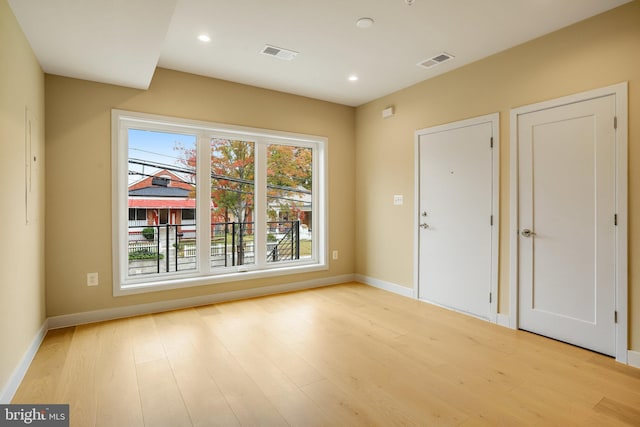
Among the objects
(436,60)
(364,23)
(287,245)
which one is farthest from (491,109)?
(287,245)

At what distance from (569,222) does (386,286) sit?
2.37 m

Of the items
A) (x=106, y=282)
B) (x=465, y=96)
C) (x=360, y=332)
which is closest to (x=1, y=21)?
(x=106, y=282)

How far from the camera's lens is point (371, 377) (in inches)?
90.4

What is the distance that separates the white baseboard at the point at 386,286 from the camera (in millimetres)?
4340

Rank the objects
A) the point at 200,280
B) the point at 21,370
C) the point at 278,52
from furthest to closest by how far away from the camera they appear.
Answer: the point at 200,280 → the point at 278,52 → the point at 21,370

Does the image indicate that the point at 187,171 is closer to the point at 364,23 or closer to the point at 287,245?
the point at 287,245

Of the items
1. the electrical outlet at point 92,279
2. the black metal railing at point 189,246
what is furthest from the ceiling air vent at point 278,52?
the electrical outlet at point 92,279

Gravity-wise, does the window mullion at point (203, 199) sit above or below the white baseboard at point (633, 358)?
above

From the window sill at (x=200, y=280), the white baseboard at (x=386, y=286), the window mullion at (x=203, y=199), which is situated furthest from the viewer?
the white baseboard at (x=386, y=286)

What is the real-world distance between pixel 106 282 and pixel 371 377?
2.84 metres

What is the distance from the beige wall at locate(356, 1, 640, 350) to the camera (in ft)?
8.13

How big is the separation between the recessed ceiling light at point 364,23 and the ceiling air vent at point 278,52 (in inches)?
30.4

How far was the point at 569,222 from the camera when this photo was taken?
2818 mm

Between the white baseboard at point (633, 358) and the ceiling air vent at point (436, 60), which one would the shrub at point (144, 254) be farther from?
the white baseboard at point (633, 358)
